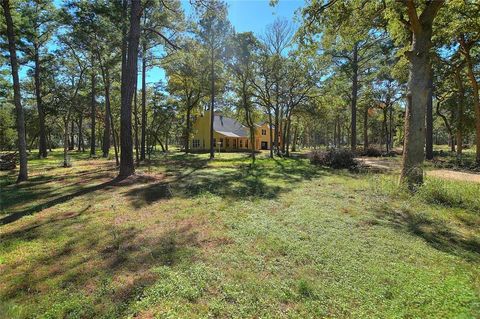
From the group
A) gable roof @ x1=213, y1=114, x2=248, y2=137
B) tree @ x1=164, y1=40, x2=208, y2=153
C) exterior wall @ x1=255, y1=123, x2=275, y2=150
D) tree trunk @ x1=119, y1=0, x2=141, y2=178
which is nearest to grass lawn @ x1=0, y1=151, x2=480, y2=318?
tree trunk @ x1=119, y1=0, x2=141, y2=178

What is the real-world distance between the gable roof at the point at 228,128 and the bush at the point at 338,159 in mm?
27416

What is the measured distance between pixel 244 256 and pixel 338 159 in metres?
12.9

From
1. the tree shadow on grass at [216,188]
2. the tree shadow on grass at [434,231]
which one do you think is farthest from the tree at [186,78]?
the tree shadow on grass at [434,231]

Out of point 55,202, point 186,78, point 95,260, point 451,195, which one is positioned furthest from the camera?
point 186,78

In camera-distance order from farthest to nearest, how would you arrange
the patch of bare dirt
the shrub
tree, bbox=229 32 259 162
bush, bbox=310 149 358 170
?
tree, bbox=229 32 259 162, bush, bbox=310 149 358 170, the patch of bare dirt, the shrub

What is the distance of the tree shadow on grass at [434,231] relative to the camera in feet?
15.2

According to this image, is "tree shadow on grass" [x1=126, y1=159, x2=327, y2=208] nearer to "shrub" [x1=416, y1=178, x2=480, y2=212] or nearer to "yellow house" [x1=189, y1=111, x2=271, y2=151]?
"shrub" [x1=416, y1=178, x2=480, y2=212]

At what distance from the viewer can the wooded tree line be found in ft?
31.9

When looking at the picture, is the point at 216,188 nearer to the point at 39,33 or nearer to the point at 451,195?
the point at 451,195

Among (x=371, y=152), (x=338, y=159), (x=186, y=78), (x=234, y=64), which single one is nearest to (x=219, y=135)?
(x=186, y=78)

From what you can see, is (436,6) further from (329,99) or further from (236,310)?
(329,99)

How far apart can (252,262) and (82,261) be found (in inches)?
101

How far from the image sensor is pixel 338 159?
16.0 meters

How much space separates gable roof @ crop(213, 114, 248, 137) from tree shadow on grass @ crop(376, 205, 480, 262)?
37.6m
